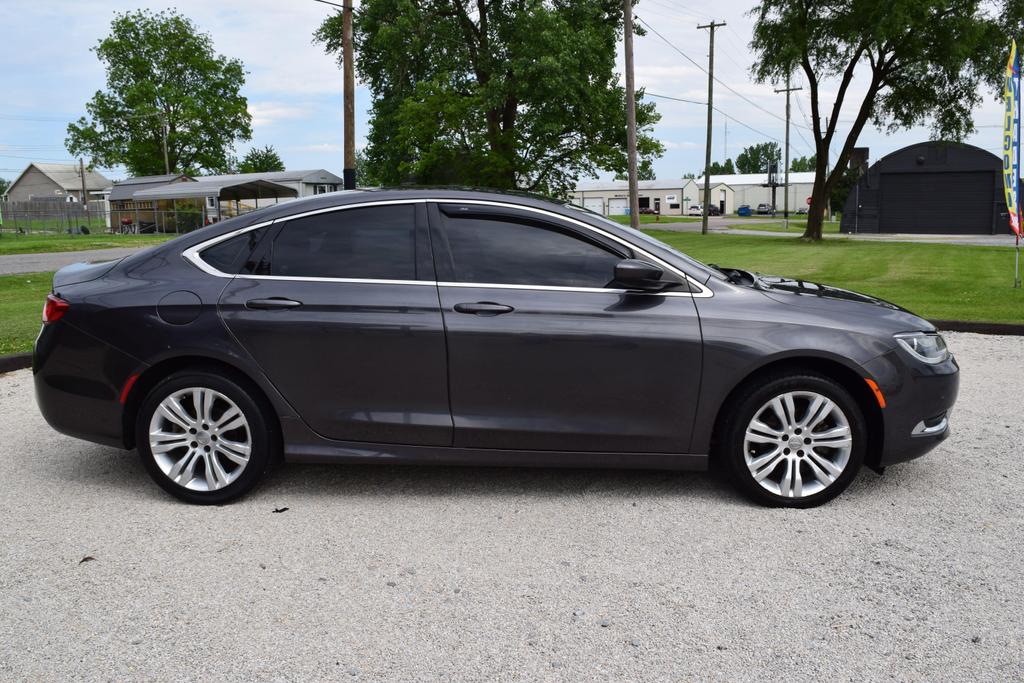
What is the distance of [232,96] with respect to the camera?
66438 millimetres

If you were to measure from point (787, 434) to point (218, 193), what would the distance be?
44083 mm

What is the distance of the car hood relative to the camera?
4.41 metres

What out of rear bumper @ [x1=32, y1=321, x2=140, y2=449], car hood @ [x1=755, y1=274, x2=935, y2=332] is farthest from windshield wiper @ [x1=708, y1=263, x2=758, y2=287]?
rear bumper @ [x1=32, y1=321, x2=140, y2=449]

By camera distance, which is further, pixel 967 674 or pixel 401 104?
pixel 401 104

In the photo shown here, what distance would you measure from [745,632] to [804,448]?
1.44 meters

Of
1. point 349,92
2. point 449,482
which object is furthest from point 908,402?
point 349,92

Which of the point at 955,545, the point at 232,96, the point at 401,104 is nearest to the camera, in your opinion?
the point at 955,545

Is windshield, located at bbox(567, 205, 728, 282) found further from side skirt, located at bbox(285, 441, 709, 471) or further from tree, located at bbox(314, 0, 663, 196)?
tree, located at bbox(314, 0, 663, 196)

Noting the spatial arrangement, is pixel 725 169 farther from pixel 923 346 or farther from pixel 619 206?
pixel 923 346

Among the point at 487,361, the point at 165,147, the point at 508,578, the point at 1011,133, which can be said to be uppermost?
the point at 165,147

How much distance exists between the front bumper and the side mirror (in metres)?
1.11

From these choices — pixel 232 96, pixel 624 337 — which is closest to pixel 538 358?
pixel 624 337

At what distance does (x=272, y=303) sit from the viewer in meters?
4.35

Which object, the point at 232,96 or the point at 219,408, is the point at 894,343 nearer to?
the point at 219,408
